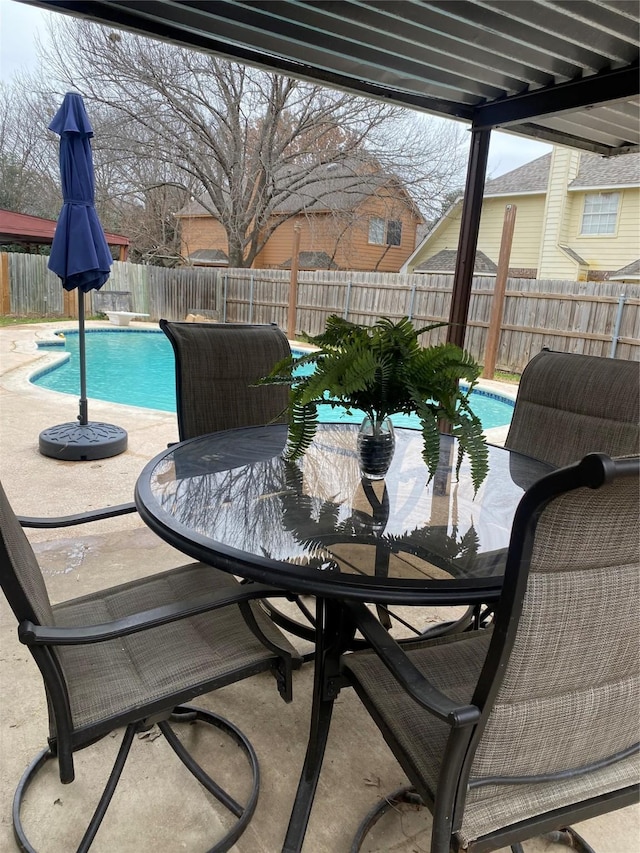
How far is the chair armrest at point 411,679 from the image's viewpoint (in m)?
0.82

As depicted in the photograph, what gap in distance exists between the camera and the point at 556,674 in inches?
32.3

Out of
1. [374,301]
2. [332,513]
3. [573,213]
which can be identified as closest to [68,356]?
[374,301]

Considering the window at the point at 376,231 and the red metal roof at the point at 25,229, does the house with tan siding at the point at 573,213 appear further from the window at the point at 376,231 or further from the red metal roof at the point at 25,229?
the red metal roof at the point at 25,229

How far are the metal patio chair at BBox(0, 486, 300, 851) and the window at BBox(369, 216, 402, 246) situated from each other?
15.3m

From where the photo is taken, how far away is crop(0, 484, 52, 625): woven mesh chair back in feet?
3.15

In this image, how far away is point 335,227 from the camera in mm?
15242

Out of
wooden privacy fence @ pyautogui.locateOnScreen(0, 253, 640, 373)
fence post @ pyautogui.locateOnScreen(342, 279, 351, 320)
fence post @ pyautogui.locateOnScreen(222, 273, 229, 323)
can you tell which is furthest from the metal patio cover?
fence post @ pyautogui.locateOnScreen(222, 273, 229, 323)

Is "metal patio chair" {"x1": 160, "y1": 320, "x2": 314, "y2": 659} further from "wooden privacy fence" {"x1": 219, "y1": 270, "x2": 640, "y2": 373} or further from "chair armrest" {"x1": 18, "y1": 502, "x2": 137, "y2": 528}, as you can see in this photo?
"wooden privacy fence" {"x1": 219, "y1": 270, "x2": 640, "y2": 373}

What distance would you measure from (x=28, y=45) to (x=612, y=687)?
16157mm

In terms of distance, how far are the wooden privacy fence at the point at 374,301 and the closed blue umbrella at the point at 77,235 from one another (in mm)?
4792

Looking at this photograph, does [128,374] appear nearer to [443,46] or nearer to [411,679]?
[443,46]

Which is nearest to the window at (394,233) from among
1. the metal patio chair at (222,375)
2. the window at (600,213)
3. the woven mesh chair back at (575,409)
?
the window at (600,213)

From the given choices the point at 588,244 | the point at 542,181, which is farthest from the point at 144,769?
the point at 542,181

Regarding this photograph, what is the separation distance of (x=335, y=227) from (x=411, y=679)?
15.4m
